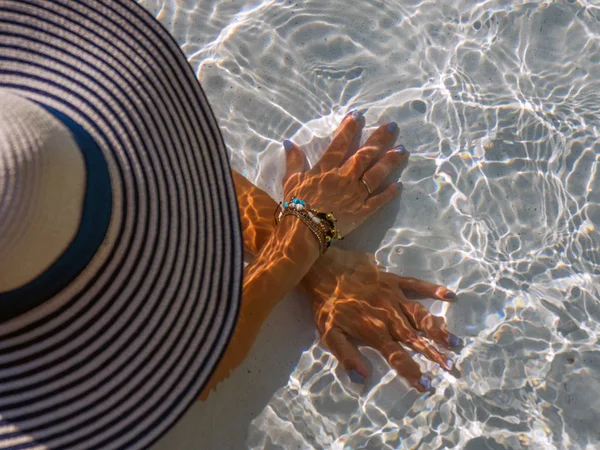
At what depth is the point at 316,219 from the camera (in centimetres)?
239

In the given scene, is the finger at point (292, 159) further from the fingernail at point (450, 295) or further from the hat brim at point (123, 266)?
the hat brim at point (123, 266)

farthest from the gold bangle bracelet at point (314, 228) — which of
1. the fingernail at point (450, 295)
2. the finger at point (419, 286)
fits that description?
the fingernail at point (450, 295)

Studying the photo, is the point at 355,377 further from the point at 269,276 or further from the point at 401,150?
the point at 401,150

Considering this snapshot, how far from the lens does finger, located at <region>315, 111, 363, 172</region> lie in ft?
8.79

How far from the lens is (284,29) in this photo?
3.21 meters

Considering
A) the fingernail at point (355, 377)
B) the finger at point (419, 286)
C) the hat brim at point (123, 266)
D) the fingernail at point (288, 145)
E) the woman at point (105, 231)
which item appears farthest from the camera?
the fingernail at point (288, 145)

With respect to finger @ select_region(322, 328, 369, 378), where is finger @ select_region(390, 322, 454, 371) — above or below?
above

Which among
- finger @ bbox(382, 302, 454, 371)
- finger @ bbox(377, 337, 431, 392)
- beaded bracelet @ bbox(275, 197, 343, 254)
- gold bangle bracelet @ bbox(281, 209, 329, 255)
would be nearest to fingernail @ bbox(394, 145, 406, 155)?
beaded bracelet @ bbox(275, 197, 343, 254)

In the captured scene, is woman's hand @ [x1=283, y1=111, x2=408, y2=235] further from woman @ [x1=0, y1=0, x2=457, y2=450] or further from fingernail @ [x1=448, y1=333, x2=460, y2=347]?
woman @ [x1=0, y1=0, x2=457, y2=450]

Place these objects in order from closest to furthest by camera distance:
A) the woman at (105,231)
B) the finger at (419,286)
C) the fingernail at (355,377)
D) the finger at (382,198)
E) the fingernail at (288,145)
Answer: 1. the woman at (105,231)
2. the fingernail at (355,377)
3. the finger at (419,286)
4. the finger at (382,198)
5. the fingernail at (288,145)

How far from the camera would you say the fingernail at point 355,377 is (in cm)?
235

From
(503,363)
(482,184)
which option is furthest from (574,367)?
(482,184)

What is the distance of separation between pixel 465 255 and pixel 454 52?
1167 millimetres

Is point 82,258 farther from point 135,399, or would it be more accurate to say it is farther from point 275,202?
point 275,202
